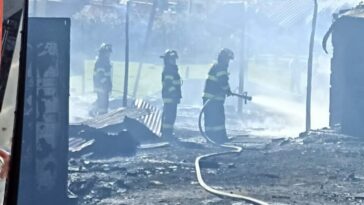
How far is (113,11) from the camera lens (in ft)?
85.4

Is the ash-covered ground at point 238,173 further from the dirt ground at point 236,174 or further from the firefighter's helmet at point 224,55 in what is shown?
the firefighter's helmet at point 224,55

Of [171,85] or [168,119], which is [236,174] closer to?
[168,119]

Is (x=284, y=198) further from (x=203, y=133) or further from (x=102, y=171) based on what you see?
(x=203, y=133)

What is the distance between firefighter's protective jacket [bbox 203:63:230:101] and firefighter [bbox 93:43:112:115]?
320cm

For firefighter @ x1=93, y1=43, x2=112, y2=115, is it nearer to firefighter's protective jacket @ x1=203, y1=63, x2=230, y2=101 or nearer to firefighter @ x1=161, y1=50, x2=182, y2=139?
firefighter @ x1=161, y1=50, x2=182, y2=139

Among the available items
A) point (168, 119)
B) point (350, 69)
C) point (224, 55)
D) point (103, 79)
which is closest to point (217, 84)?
point (224, 55)

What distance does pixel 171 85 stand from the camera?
13445 mm

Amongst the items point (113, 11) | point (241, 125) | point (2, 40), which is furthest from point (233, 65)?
point (2, 40)

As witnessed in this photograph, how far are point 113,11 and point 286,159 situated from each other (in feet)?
53.1

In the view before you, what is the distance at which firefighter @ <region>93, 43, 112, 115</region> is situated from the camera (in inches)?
630

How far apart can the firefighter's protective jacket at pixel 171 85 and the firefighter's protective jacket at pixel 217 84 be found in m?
0.53

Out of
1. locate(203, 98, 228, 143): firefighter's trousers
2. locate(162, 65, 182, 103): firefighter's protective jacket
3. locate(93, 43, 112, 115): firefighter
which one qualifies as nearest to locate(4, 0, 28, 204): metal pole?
locate(203, 98, 228, 143): firefighter's trousers

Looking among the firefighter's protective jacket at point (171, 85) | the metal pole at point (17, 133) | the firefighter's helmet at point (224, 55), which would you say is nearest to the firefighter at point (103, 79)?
the firefighter's protective jacket at point (171, 85)

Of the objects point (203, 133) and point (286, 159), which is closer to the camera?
point (286, 159)
